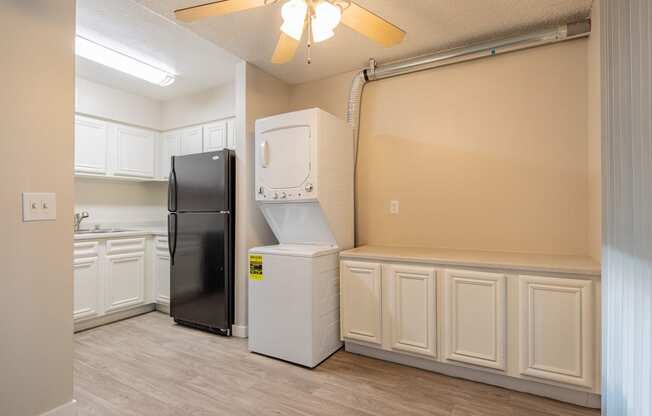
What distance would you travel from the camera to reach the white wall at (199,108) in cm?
378

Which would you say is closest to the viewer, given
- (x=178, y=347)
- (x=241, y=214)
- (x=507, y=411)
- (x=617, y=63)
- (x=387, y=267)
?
(x=617, y=63)

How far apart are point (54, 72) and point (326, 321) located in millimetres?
2330

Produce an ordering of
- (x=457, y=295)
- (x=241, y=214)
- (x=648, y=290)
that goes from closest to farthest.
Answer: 1. (x=648, y=290)
2. (x=457, y=295)
3. (x=241, y=214)

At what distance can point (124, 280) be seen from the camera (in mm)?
3480

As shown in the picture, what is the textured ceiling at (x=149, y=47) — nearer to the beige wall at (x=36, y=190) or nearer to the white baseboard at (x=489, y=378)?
the beige wall at (x=36, y=190)

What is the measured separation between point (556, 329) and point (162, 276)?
372cm

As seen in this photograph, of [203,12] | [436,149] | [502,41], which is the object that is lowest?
[436,149]

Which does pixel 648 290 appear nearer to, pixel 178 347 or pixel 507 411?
pixel 507 411

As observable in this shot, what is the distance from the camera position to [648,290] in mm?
1029

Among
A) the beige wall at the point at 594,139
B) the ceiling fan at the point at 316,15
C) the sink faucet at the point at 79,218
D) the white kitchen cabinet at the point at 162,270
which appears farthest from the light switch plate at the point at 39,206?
the beige wall at the point at 594,139

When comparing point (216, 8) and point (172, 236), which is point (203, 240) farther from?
point (216, 8)

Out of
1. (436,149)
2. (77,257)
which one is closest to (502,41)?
(436,149)

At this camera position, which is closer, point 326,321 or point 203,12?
point 203,12

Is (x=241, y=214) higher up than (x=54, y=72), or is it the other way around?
(x=54, y=72)
